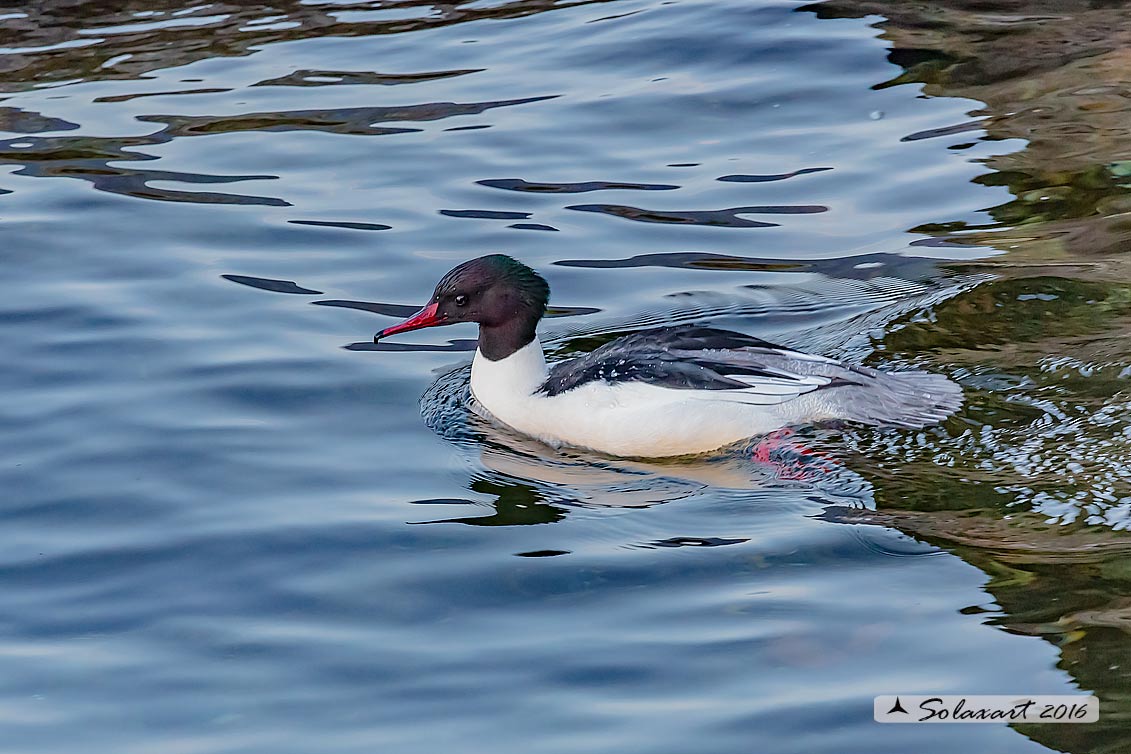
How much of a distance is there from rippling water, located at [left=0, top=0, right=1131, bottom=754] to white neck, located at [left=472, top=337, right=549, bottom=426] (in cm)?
14

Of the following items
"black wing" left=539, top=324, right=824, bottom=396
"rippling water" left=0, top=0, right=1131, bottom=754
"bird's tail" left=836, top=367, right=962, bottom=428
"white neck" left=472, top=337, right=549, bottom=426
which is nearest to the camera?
"rippling water" left=0, top=0, right=1131, bottom=754

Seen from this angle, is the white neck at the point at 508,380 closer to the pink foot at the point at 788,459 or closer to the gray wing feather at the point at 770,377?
the gray wing feather at the point at 770,377

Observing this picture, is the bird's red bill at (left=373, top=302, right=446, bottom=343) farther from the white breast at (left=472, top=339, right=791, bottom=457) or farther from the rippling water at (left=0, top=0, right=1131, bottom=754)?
the white breast at (left=472, top=339, right=791, bottom=457)

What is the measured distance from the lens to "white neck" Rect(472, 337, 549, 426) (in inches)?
256

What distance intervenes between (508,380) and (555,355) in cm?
74

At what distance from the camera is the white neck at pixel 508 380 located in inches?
256

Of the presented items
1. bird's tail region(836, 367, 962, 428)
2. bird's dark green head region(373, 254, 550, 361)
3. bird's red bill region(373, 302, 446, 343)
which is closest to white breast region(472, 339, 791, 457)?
bird's tail region(836, 367, 962, 428)

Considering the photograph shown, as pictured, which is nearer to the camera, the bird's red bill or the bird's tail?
the bird's tail

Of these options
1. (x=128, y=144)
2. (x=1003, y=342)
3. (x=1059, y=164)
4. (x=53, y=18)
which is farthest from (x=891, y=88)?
(x=53, y=18)

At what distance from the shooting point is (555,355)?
7258 millimetres

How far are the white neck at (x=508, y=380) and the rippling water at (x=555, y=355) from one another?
0.46 ft

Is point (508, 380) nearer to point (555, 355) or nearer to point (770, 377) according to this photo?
point (555, 355)

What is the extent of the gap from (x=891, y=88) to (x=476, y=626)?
6749 mm

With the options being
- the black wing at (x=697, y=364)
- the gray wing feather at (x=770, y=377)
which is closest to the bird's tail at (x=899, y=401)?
the gray wing feather at (x=770, y=377)
